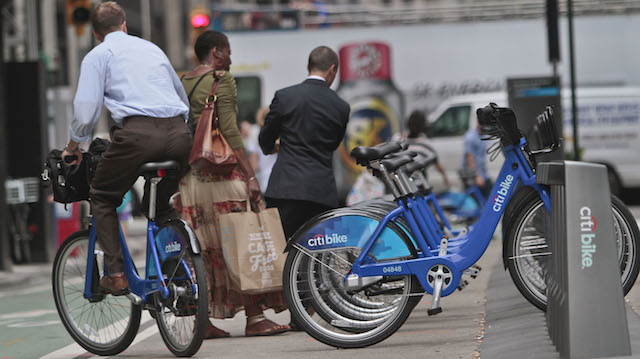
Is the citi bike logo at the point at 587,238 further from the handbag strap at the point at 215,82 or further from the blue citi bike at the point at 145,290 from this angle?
the handbag strap at the point at 215,82

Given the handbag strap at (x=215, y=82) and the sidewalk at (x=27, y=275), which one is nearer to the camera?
the handbag strap at (x=215, y=82)

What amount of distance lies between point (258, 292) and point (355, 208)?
2.99ft

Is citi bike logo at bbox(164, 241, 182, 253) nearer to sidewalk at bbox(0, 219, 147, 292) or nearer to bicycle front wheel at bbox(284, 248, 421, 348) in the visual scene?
bicycle front wheel at bbox(284, 248, 421, 348)

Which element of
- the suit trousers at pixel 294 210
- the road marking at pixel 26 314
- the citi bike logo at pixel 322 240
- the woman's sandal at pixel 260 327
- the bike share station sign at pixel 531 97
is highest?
the bike share station sign at pixel 531 97

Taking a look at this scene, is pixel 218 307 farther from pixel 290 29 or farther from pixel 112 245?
pixel 290 29

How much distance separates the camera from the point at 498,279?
29.0 ft

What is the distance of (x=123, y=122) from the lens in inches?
243

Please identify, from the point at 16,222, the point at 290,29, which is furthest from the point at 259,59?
the point at 16,222

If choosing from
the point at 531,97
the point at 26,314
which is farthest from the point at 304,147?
the point at 531,97

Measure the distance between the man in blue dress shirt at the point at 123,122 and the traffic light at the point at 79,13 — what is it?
9931 mm

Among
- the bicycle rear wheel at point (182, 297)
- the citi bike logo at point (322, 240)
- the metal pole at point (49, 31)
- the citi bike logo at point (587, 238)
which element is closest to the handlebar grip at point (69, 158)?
the bicycle rear wheel at point (182, 297)

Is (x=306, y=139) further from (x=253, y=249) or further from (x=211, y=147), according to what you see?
(x=253, y=249)

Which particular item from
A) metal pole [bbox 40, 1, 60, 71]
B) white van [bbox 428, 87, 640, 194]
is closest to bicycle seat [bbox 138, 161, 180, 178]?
white van [bbox 428, 87, 640, 194]

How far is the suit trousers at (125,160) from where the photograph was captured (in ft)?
19.8
